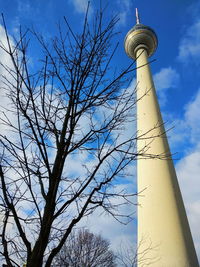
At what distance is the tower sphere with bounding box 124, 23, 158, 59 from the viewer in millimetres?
27891

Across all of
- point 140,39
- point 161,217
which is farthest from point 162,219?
point 140,39

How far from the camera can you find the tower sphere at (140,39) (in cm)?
2789

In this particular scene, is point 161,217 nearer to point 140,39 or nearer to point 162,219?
point 162,219

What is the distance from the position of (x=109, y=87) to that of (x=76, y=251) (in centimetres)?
1674

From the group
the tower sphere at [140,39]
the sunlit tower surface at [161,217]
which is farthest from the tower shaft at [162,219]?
the tower sphere at [140,39]

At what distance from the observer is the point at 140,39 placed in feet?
91.8

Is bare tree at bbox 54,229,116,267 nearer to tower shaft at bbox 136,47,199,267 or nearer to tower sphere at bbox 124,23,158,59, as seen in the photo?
tower shaft at bbox 136,47,199,267

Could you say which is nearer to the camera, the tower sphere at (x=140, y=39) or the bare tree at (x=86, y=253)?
the bare tree at (x=86, y=253)

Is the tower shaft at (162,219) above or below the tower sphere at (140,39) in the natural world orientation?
below

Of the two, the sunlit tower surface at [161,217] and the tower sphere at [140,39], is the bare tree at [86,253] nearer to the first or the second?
the sunlit tower surface at [161,217]

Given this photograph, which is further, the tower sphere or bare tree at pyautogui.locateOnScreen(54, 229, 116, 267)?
the tower sphere

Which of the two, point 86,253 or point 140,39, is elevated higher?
point 140,39

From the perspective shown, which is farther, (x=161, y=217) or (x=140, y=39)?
(x=140, y=39)

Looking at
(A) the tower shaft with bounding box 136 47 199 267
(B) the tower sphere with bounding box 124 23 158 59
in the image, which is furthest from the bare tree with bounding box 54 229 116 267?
(B) the tower sphere with bounding box 124 23 158 59
